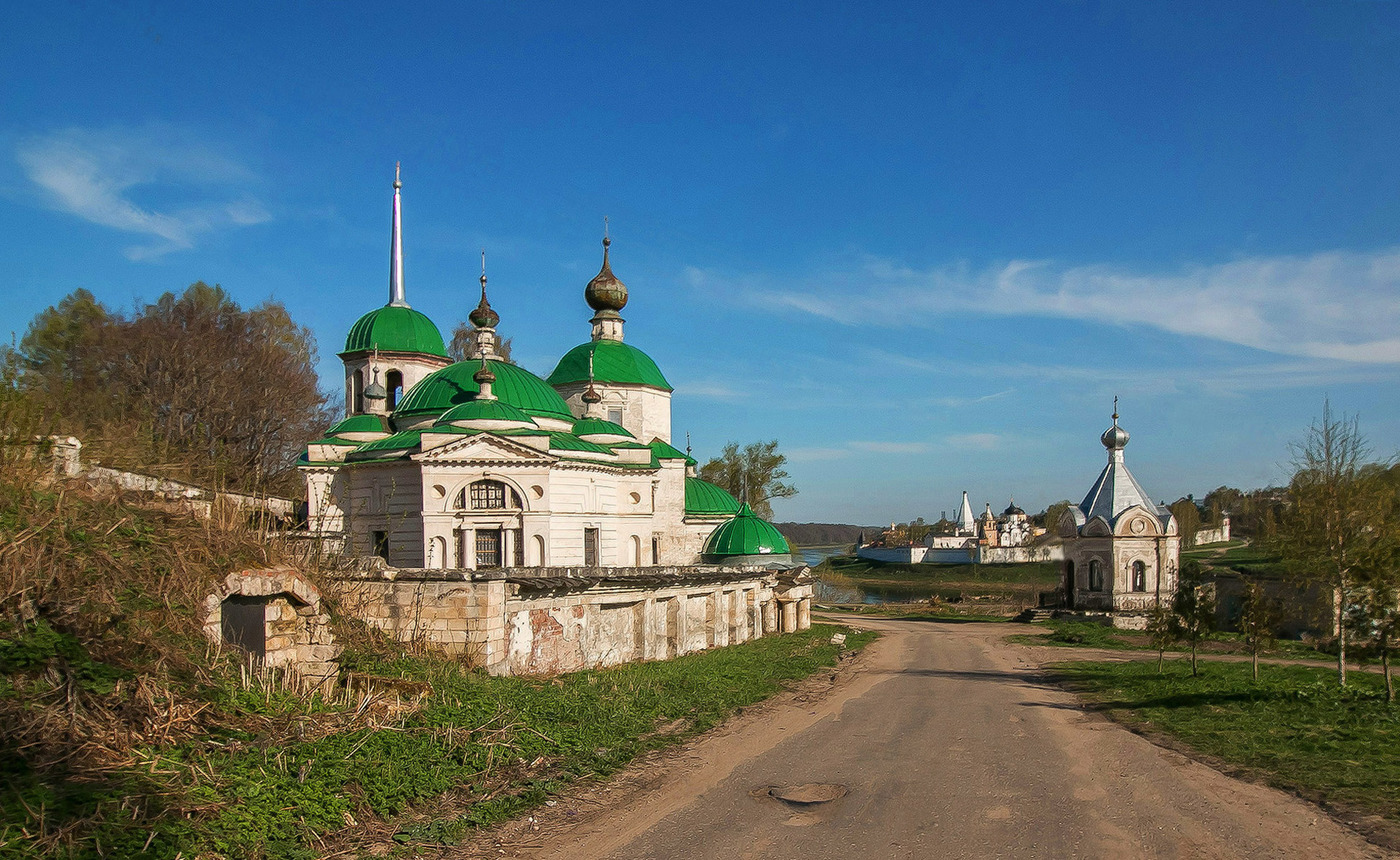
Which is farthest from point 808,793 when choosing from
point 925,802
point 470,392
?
point 470,392

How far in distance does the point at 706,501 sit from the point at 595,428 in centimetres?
689

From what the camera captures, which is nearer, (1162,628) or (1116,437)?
(1162,628)

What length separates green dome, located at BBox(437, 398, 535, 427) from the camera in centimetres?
2608

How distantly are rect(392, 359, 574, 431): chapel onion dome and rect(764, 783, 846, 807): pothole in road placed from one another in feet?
68.9

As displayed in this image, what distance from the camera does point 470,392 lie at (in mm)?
28703

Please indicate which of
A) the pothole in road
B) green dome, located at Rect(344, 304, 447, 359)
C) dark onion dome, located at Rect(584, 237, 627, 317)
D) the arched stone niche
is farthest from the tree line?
the pothole in road

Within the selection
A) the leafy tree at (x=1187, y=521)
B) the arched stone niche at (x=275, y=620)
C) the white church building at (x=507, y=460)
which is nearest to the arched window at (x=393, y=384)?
the white church building at (x=507, y=460)

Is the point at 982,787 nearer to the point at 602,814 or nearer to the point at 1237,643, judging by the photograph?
the point at 602,814

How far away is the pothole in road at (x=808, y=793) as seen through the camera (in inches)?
329

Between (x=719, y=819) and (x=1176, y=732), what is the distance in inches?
285

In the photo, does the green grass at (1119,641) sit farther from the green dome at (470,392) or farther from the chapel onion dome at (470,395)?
the green dome at (470,392)

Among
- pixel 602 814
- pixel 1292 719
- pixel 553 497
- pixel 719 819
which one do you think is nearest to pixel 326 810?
pixel 602 814

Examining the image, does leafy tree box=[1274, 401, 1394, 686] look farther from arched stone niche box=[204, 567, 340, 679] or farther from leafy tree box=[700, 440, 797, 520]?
leafy tree box=[700, 440, 797, 520]

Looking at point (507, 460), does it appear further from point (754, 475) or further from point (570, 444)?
point (754, 475)
